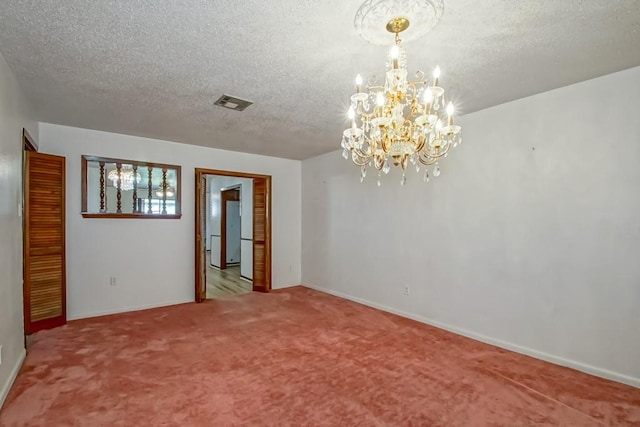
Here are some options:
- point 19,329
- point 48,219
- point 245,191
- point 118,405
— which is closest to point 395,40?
point 118,405

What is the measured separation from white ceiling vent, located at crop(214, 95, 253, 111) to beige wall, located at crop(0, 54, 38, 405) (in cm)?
150

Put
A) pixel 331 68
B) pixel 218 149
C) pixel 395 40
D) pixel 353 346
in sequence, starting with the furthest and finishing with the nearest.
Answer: pixel 218 149, pixel 353 346, pixel 331 68, pixel 395 40

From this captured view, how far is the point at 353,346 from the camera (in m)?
3.01

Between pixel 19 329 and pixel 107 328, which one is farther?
pixel 107 328

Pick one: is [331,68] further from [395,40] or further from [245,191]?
[245,191]

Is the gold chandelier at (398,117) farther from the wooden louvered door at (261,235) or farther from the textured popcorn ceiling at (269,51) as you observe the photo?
the wooden louvered door at (261,235)

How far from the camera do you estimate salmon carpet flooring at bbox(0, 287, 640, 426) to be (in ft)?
6.37

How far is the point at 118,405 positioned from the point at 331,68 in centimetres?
278

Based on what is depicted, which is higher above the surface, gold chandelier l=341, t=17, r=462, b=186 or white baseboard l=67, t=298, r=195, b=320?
gold chandelier l=341, t=17, r=462, b=186

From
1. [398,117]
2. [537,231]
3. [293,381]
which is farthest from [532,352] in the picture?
[398,117]

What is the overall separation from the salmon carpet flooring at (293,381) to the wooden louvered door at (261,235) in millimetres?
1848

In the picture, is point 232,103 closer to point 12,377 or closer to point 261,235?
point 12,377

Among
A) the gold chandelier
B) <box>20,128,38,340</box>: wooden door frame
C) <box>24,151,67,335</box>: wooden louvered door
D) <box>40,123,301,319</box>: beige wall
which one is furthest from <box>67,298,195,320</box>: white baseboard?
the gold chandelier

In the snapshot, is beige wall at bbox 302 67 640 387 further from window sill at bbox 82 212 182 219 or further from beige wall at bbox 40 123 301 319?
window sill at bbox 82 212 182 219
